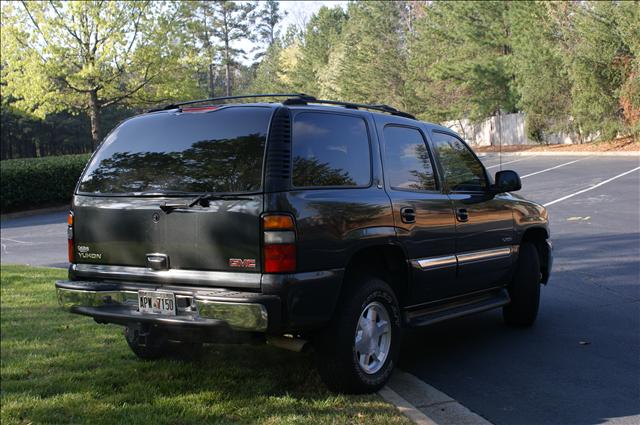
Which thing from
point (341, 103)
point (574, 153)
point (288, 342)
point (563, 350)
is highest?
point (341, 103)

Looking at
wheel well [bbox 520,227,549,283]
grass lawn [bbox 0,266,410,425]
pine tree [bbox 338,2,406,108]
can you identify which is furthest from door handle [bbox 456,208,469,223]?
pine tree [bbox 338,2,406,108]

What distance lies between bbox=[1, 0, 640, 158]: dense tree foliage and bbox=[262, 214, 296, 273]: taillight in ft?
81.6

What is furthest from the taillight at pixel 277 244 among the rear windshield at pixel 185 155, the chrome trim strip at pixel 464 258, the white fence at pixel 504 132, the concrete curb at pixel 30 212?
the white fence at pixel 504 132

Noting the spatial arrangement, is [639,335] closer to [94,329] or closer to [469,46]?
[94,329]

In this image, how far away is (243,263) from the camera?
14.1ft

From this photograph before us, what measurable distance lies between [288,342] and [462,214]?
2.14 m

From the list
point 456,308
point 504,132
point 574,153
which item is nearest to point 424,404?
point 456,308

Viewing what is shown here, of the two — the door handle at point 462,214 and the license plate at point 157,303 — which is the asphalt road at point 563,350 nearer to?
the door handle at point 462,214

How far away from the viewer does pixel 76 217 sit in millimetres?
5047

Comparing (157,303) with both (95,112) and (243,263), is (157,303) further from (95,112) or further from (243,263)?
(95,112)

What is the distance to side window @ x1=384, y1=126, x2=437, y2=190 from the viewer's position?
533 centimetres

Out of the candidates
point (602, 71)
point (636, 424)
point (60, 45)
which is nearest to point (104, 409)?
point (636, 424)

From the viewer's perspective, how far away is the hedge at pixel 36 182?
76.0 feet

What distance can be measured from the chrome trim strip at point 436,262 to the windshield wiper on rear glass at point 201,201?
1674 mm
